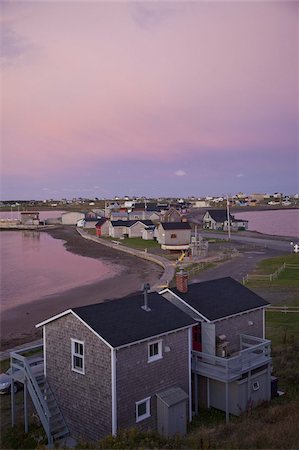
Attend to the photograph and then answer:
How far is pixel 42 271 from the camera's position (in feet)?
183

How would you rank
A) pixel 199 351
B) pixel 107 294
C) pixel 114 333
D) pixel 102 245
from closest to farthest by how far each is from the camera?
1. pixel 114 333
2. pixel 199 351
3. pixel 107 294
4. pixel 102 245

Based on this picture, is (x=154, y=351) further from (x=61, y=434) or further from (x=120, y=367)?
(x=61, y=434)

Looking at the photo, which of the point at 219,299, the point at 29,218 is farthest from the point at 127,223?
the point at 219,299

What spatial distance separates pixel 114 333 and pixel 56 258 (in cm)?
5291

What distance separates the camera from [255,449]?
11.1m

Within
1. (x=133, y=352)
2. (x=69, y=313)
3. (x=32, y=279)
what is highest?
(x=69, y=313)

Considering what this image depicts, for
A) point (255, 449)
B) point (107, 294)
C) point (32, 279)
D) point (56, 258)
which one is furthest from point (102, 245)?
point (255, 449)

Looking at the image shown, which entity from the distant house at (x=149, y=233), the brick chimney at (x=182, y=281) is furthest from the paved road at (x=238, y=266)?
the brick chimney at (x=182, y=281)

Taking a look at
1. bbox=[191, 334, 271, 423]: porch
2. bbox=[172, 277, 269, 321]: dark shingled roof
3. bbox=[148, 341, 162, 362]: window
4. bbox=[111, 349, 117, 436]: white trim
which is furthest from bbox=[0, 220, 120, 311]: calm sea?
bbox=[111, 349, 117, 436]: white trim

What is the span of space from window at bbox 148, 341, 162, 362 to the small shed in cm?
119

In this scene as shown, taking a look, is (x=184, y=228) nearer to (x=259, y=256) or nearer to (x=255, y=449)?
(x=259, y=256)

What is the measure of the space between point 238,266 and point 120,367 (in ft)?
120

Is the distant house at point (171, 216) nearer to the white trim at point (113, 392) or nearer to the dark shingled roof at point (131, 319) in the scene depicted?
the dark shingled roof at point (131, 319)

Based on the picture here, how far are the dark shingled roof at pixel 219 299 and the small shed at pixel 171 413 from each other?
10.7ft
